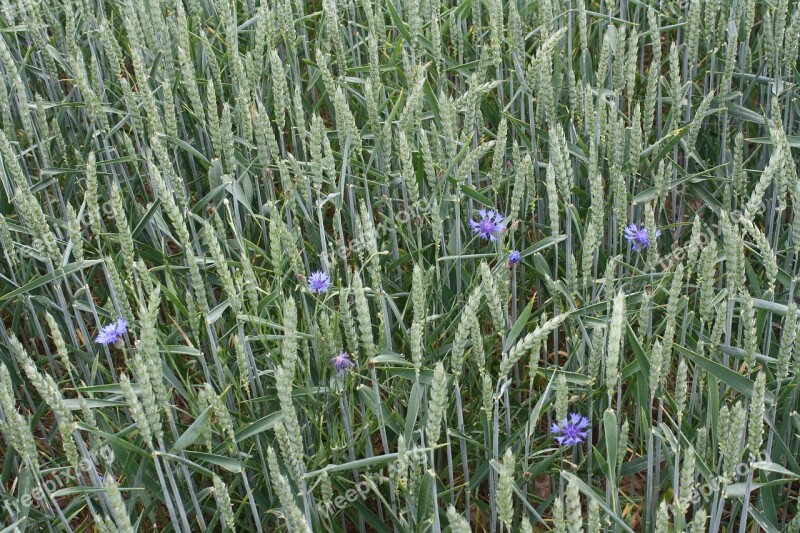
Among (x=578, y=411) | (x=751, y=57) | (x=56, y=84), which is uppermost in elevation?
(x=56, y=84)

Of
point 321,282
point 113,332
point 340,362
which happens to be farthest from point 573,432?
point 113,332

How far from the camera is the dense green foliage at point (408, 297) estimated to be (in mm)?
1354

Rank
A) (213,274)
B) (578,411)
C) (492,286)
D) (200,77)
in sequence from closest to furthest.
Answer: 1. (492,286)
2. (578,411)
3. (213,274)
4. (200,77)

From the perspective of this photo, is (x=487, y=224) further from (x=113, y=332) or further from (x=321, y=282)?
(x=113, y=332)

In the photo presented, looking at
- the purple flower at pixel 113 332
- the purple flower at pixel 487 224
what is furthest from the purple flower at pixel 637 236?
the purple flower at pixel 113 332

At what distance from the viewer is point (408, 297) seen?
6.12 feet

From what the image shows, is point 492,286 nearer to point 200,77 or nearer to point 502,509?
point 502,509

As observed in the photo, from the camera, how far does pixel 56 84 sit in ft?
7.89

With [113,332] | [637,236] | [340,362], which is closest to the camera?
[340,362]

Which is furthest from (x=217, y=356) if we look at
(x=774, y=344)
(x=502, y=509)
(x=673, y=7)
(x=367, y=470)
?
(x=673, y=7)

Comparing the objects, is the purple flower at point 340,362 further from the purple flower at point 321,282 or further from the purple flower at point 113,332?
the purple flower at point 113,332

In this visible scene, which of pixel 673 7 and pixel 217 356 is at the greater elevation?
pixel 673 7

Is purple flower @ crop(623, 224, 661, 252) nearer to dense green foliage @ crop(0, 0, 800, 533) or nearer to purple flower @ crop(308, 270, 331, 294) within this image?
dense green foliage @ crop(0, 0, 800, 533)

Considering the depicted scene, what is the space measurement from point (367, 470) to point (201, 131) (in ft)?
3.33
